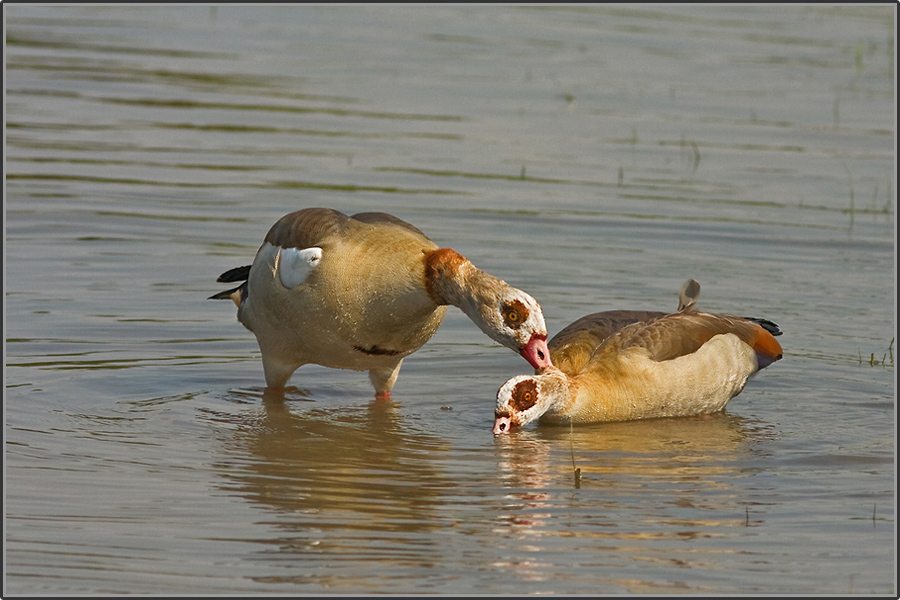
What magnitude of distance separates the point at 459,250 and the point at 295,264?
419 cm

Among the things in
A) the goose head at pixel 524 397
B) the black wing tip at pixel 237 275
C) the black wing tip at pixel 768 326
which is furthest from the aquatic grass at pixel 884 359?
the black wing tip at pixel 237 275

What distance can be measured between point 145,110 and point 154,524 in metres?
11.4

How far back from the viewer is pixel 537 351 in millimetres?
8250

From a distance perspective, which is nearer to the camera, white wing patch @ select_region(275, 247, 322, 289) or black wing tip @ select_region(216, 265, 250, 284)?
white wing patch @ select_region(275, 247, 322, 289)

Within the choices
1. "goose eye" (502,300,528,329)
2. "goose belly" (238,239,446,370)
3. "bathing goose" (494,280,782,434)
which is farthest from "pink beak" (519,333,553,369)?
"goose belly" (238,239,446,370)

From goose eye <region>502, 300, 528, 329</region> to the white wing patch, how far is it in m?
1.33

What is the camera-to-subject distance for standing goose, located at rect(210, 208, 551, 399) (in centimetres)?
822

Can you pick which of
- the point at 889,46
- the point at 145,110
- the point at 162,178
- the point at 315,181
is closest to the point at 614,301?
the point at 315,181

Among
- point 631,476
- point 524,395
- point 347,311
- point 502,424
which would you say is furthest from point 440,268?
point 631,476

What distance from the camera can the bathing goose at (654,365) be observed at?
9.00 metres

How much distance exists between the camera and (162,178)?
591 inches

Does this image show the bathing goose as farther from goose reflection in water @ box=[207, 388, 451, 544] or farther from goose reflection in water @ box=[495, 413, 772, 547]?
goose reflection in water @ box=[207, 388, 451, 544]

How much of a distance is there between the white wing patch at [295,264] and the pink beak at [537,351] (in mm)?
1436

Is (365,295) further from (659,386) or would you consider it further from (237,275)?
(659,386)
